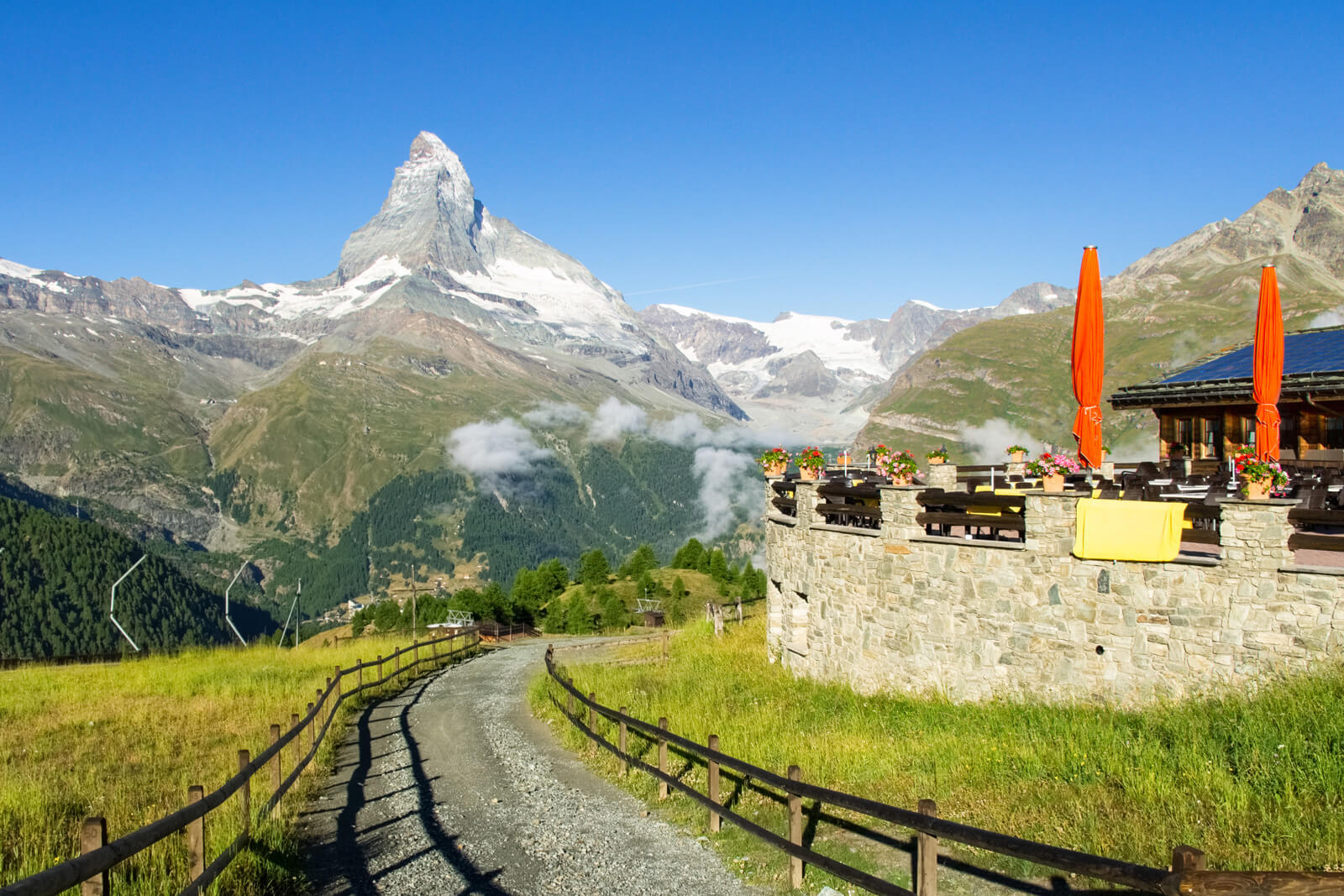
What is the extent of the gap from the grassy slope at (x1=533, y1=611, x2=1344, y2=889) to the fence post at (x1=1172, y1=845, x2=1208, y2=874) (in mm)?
3411

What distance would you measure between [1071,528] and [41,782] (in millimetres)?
16706

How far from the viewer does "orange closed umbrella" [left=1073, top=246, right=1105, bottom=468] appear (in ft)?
67.6

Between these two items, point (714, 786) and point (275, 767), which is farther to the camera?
point (275, 767)

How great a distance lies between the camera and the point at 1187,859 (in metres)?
5.24

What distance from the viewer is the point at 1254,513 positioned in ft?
42.0

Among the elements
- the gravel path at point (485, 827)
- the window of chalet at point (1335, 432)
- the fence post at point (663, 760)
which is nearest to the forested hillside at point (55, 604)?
the gravel path at point (485, 827)

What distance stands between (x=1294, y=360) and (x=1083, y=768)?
75.4ft

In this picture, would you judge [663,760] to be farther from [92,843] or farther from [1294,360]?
[1294,360]

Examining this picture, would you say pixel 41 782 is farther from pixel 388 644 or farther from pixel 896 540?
pixel 388 644

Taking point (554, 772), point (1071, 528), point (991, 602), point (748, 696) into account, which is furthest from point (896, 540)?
point (554, 772)

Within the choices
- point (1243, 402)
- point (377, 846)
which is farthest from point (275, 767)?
point (1243, 402)

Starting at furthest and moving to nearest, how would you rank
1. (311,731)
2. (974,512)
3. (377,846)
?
(974,512) < (311,731) < (377,846)

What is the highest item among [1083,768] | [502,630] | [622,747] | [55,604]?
[1083,768]

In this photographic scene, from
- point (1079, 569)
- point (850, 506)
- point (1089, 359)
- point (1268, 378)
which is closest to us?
point (1079, 569)
